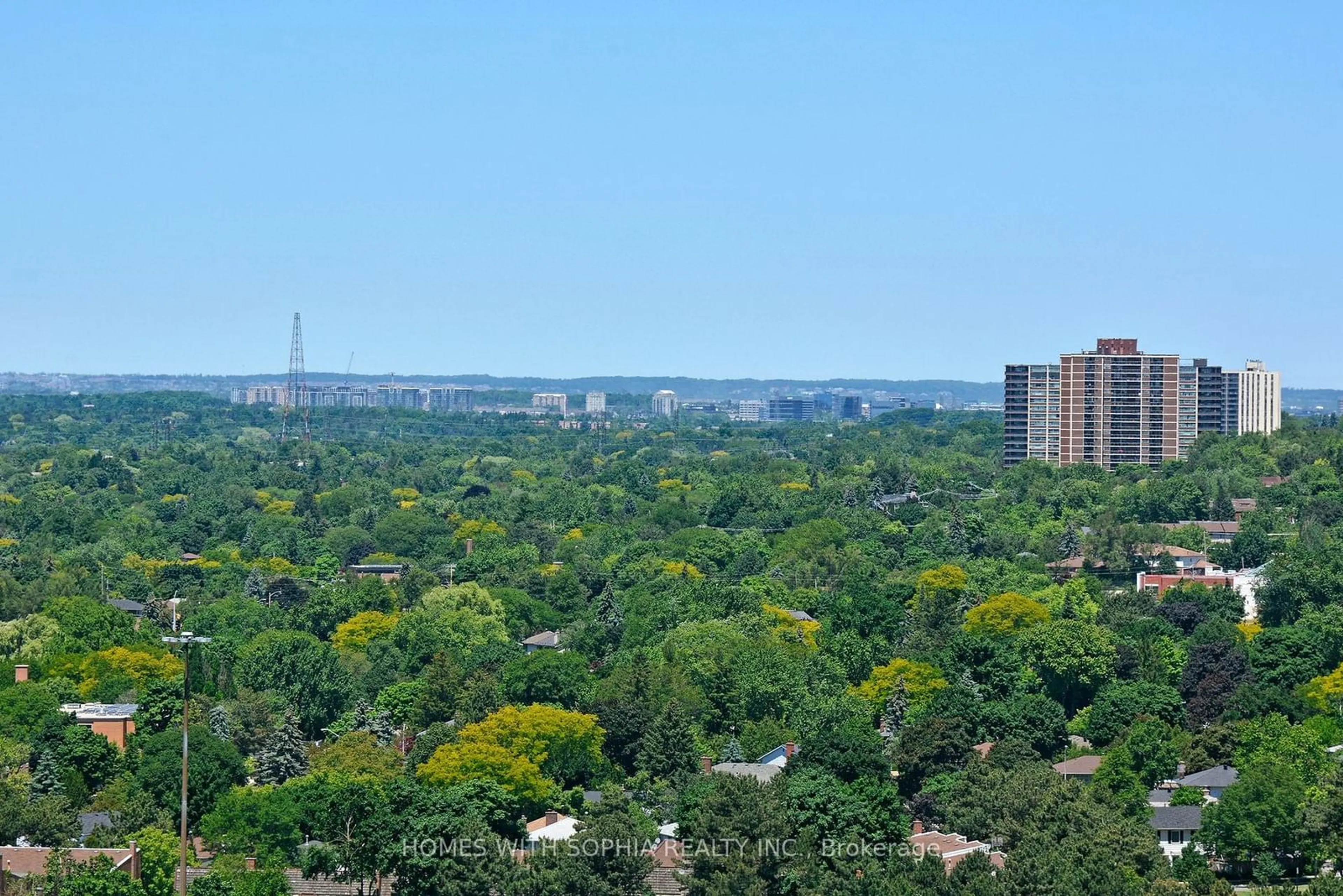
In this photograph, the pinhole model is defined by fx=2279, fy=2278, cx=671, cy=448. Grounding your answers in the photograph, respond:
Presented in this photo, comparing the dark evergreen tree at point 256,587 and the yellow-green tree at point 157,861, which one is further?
the dark evergreen tree at point 256,587

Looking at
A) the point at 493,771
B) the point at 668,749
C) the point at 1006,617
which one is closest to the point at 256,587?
the point at 1006,617

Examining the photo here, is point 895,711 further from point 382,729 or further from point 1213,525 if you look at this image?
point 1213,525

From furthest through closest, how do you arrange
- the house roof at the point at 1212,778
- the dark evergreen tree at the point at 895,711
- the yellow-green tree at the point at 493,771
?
the dark evergreen tree at the point at 895,711 → the house roof at the point at 1212,778 → the yellow-green tree at the point at 493,771

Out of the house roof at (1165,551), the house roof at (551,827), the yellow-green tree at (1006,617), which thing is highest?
the house roof at (1165,551)

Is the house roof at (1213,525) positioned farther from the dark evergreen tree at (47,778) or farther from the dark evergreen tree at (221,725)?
the dark evergreen tree at (47,778)

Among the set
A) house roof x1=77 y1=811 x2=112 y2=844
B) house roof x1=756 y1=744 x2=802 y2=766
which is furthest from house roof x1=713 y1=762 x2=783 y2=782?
house roof x1=77 y1=811 x2=112 y2=844

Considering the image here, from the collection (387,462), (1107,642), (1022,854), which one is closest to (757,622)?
(1107,642)

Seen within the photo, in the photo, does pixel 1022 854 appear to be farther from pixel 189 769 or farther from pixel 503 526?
pixel 503 526

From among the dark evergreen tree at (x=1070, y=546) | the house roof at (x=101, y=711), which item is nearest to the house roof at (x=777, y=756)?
the house roof at (x=101, y=711)
